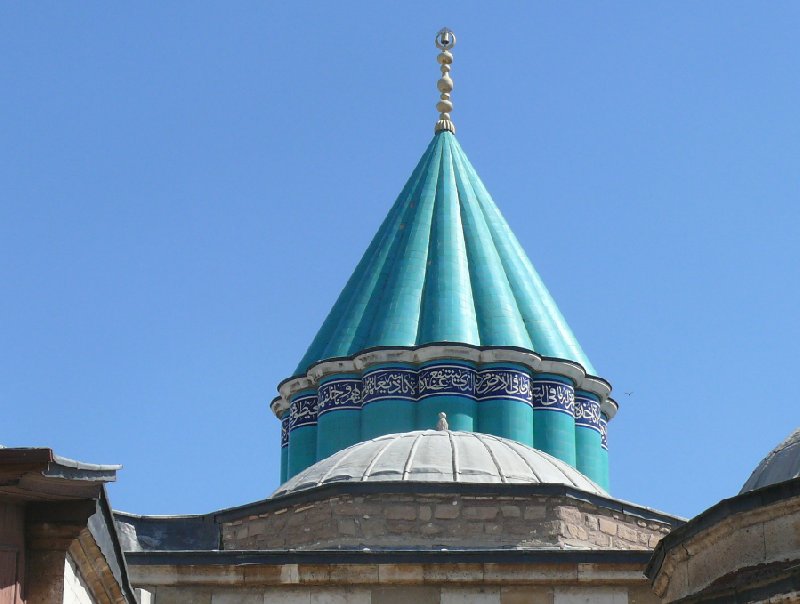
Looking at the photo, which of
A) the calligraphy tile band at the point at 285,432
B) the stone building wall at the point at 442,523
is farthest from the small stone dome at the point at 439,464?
the calligraphy tile band at the point at 285,432

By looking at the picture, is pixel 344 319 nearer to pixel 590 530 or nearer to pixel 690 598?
pixel 590 530

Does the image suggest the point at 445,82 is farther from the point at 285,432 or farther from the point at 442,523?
the point at 442,523

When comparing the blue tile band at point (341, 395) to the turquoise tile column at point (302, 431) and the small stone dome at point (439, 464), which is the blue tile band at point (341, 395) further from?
the small stone dome at point (439, 464)

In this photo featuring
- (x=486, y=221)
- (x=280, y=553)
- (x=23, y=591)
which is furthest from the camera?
(x=486, y=221)

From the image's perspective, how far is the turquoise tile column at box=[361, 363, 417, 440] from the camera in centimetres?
1551

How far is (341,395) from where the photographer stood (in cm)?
1595

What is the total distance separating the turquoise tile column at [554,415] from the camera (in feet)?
51.5

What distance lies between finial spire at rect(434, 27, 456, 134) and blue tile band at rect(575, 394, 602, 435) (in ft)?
12.5

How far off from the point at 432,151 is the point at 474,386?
3.61 m

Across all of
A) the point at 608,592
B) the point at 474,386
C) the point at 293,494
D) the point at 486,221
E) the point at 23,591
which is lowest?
the point at 23,591

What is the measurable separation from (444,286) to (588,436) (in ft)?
6.29

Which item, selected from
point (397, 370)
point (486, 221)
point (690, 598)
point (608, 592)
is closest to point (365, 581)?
point (608, 592)

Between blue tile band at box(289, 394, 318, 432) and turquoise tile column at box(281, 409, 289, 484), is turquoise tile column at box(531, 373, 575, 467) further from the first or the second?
turquoise tile column at box(281, 409, 289, 484)

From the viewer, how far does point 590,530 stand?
10406mm
